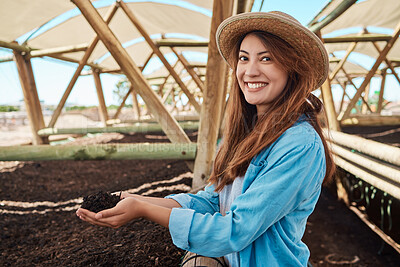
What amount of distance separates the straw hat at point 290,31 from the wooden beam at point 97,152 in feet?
5.17

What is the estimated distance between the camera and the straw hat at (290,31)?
112 centimetres

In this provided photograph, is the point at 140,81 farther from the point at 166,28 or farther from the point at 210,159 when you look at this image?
the point at 166,28

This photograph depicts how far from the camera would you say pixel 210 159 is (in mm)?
2707

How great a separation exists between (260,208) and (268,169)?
0.16 metres

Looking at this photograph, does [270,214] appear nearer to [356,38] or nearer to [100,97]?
[356,38]

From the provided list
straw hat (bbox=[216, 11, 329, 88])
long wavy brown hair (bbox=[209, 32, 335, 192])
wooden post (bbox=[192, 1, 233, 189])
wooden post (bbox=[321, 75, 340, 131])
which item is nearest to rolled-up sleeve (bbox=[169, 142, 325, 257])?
long wavy brown hair (bbox=[209, 32, 335, 192])

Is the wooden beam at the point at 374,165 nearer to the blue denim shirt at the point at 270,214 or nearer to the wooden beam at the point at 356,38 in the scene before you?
the blue denim shirt at the point at 270,214

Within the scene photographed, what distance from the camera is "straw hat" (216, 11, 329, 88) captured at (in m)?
1.12

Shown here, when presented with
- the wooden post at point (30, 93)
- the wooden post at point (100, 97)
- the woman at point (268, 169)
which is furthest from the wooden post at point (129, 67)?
the wooden post at point (100, 97)

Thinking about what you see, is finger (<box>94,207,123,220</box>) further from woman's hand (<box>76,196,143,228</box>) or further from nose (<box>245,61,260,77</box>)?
nose (<box>245,61,260,77</box>)

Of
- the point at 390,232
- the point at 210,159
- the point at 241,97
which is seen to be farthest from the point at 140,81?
the point at 390,232

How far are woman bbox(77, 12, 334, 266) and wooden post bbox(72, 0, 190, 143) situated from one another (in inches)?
57.0

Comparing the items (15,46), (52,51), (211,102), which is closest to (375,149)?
(211,102)

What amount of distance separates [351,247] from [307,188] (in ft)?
11.5
